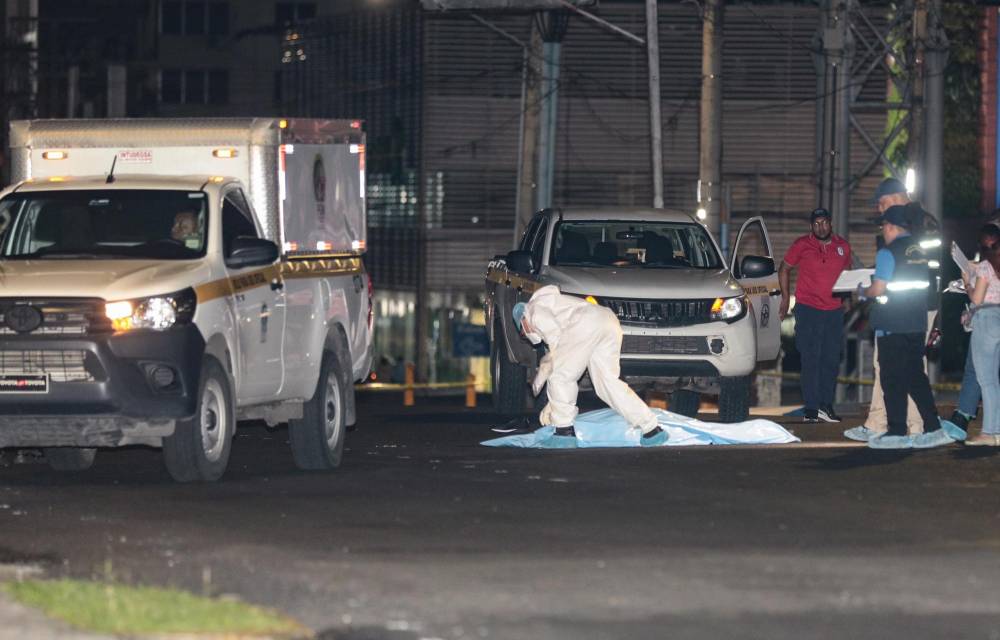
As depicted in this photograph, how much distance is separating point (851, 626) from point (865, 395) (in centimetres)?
2414

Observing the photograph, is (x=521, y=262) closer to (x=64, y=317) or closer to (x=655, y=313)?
(x=655, y=313)

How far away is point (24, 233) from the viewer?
51.8 feet

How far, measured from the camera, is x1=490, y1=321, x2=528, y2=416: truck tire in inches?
838

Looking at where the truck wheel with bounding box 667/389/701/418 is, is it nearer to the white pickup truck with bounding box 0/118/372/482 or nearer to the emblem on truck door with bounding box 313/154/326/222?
the white pickup truck with bounding box 0/118/372/482

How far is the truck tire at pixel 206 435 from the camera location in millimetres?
14469

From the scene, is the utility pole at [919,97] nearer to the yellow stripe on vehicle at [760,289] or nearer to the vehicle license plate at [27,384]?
the yellow stripe on vehicle at [760,289]

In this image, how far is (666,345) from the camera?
1909cm

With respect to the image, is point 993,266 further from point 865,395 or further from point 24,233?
point 865,395

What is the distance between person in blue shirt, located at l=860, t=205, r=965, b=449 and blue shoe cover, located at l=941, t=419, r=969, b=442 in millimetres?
136

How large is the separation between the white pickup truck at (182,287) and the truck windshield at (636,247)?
290cm

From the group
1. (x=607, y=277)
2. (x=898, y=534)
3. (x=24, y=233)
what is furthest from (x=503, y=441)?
(x=898, y=534)

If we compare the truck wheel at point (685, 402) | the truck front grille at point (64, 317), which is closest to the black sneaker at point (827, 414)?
the truck wheel at point (685, 402)

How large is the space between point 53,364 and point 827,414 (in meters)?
9.37

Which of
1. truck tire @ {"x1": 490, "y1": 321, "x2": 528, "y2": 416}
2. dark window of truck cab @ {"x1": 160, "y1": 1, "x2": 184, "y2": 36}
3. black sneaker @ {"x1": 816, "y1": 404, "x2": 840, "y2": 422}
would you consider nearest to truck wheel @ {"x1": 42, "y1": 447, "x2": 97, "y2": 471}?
truck tire @ {"x1": 490, "y1": 321, "x2": 528, "y2": 416}
